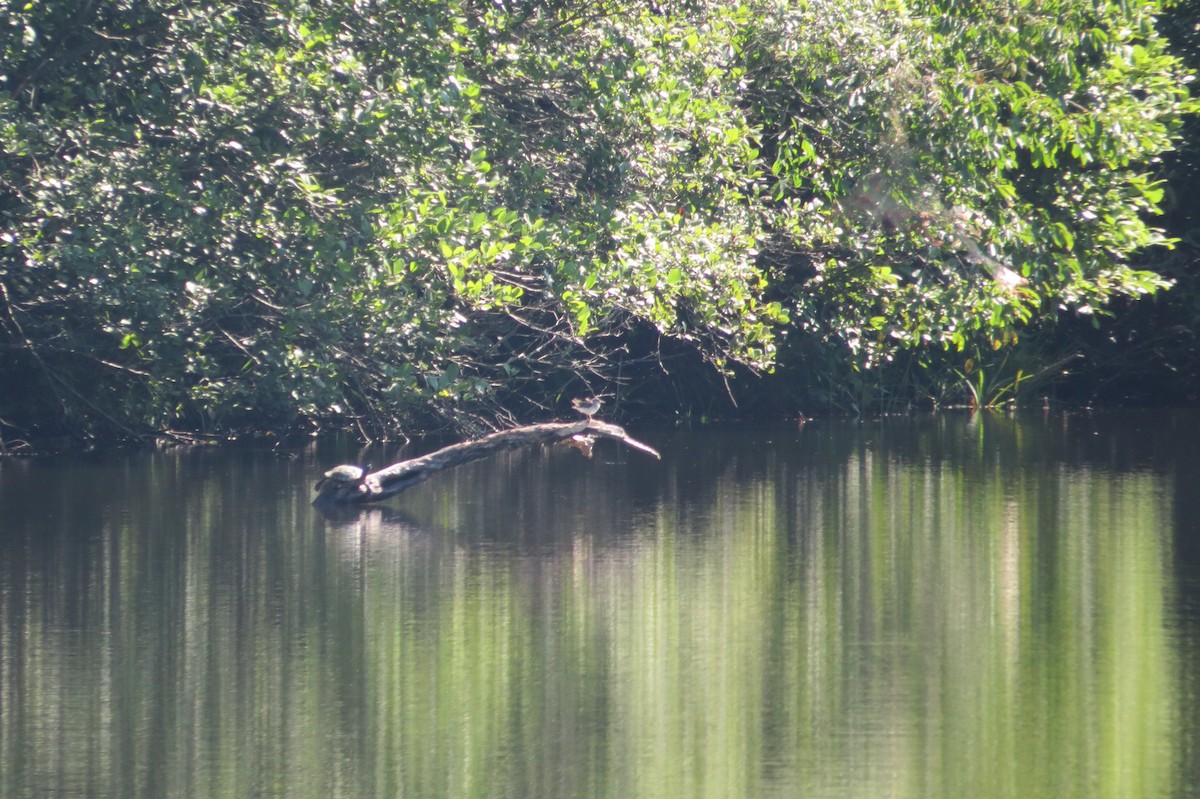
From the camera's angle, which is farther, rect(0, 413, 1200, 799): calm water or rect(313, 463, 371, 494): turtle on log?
rect(313, 463, 371, 494): turtle on log

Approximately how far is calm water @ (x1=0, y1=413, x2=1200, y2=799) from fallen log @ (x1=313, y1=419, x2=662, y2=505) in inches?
8.6

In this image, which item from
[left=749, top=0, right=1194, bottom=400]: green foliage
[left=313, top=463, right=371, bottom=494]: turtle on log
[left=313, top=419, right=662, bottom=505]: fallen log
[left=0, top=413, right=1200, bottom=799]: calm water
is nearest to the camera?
[left=0, top=413, right=1200, bottom=799]: calm water

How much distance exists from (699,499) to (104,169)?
4764mm

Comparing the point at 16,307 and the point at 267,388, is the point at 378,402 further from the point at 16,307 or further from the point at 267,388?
the point at 16,307

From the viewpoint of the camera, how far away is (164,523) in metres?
10.2

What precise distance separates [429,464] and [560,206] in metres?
2.90

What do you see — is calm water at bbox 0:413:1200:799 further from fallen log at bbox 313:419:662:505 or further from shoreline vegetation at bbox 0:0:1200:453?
shoreline vegetation at bbox 0:0:1200:453

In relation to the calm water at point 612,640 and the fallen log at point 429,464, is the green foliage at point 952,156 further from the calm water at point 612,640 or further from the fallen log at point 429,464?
the fallen log at point 429,464

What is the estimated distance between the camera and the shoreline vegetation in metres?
10.5

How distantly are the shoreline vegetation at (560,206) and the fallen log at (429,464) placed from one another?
0.51 metres

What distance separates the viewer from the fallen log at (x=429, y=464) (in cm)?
1102

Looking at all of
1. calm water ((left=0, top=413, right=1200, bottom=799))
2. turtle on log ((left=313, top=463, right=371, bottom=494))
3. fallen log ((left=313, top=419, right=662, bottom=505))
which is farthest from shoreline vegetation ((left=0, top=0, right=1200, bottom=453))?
calm water ((left=0, top=413, right=1200, bottom=799))

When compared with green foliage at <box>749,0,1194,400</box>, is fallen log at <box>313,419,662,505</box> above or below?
below

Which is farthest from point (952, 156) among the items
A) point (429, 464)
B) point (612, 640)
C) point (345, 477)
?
point (612, 640)
